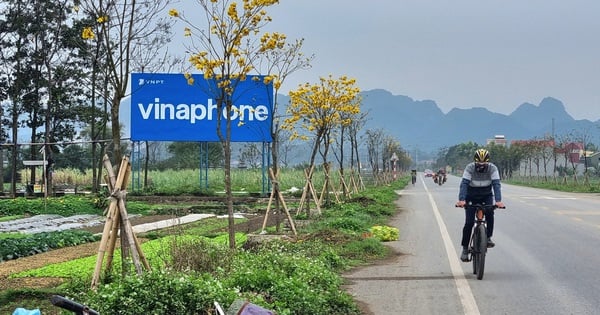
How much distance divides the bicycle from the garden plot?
1162 cm

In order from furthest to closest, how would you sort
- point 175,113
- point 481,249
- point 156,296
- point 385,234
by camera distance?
point 175,113 < point 385,234 < point 481,249 < point 156,296

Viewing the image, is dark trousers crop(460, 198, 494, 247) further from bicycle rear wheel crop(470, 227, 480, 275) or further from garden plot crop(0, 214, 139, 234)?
garden plot crop(0, 214, 139, 234)

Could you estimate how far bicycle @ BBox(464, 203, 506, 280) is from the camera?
10.1 metres

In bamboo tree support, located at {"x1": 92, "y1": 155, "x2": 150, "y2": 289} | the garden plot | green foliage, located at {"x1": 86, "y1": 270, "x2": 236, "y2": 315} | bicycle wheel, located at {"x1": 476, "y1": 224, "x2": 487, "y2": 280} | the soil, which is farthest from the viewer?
the garden plot

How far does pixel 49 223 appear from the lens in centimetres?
2006

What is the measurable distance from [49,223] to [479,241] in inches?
546

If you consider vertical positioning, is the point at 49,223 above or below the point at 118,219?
below

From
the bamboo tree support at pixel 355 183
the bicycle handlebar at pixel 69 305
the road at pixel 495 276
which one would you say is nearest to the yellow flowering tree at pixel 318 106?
the road at pixel 495 276

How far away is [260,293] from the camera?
759 cm

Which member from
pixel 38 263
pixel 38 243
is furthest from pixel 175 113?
pixel 38 263

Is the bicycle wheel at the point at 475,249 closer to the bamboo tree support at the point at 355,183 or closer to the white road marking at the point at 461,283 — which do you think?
the white road marking at the point at 461,283

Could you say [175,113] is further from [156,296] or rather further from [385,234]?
[156,296]

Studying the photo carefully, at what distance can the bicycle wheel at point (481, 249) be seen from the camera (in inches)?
397

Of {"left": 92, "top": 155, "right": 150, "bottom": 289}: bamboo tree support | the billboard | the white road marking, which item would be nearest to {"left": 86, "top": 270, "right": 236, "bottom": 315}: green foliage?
{"left": 92, "top": 155, "right": 150, "bottom": 289}: bamboo tree support
